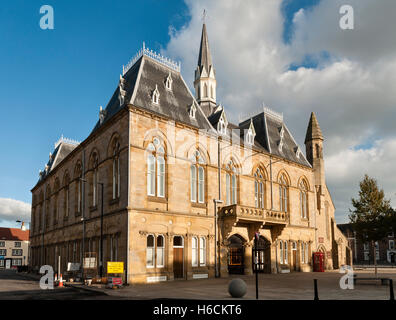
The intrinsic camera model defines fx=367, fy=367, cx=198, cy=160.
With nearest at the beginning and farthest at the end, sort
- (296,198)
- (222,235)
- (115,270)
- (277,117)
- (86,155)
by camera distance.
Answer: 1. (115,270)
2. (222,235)
3. (86,155)
4. (296,198)
5. (277,117)

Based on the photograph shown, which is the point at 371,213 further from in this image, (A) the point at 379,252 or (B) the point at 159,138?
(A) the point at 379,252

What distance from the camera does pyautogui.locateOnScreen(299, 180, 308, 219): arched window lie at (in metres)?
42.7

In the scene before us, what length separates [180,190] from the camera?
29406 millimetres

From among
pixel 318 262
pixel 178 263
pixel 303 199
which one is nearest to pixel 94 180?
pixel 178 263

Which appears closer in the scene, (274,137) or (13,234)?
(274,137)

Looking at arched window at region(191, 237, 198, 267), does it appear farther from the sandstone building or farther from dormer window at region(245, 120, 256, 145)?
dormer window at region(245, 120, 256, 145)

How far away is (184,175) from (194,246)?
5.83 metres

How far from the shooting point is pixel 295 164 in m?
42.2

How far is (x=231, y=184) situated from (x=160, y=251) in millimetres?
10234

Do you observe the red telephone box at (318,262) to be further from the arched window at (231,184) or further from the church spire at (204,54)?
the church spire at (204,54)

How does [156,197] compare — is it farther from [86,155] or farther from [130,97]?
[86,155]

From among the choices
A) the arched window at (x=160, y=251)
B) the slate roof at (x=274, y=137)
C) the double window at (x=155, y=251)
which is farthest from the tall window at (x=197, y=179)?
the slate roof at (x=274, y=137)

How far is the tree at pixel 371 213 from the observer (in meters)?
31.4
